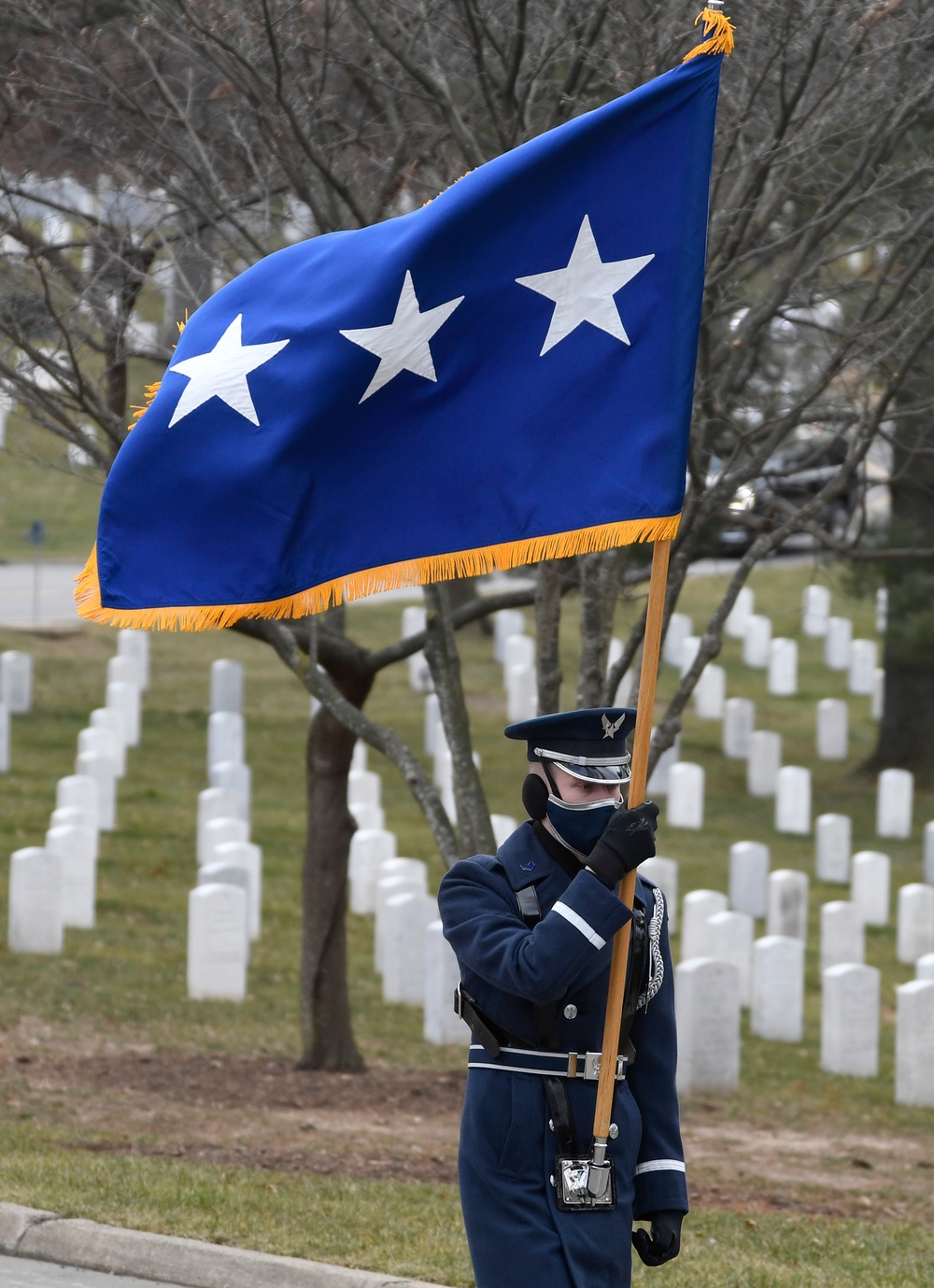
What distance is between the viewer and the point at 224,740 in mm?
17672

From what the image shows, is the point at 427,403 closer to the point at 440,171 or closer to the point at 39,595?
the point at 440,171

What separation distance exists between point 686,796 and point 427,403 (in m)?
13.7

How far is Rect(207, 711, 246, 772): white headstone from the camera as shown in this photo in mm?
17656

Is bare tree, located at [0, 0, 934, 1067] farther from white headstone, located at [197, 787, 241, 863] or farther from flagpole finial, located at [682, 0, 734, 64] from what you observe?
white headstone, located at [197, 787, 241, 863]

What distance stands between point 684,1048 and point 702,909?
2.28m

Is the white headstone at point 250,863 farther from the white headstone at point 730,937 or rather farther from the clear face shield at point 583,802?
Result: the clear face shield at point 583,802

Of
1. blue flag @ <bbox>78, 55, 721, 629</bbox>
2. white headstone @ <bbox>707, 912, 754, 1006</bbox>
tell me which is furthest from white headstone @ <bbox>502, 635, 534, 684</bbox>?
blue flag @ <bbox>78, 55, 721, 629</bbox>

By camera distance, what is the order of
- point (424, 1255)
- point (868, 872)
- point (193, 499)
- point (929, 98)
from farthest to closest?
point (868, 872) < point (929, 98) < point (424, 1255) < point (193, 499)

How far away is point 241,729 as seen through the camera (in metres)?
17.9

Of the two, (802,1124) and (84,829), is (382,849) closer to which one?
(84,829)

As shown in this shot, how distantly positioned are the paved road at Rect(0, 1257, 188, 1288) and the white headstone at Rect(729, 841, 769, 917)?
9492 millimetres

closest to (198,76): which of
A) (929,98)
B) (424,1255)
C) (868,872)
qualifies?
(929,98)

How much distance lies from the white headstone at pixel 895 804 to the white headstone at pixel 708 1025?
8837 mm

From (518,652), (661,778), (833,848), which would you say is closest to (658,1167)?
(833,848)
